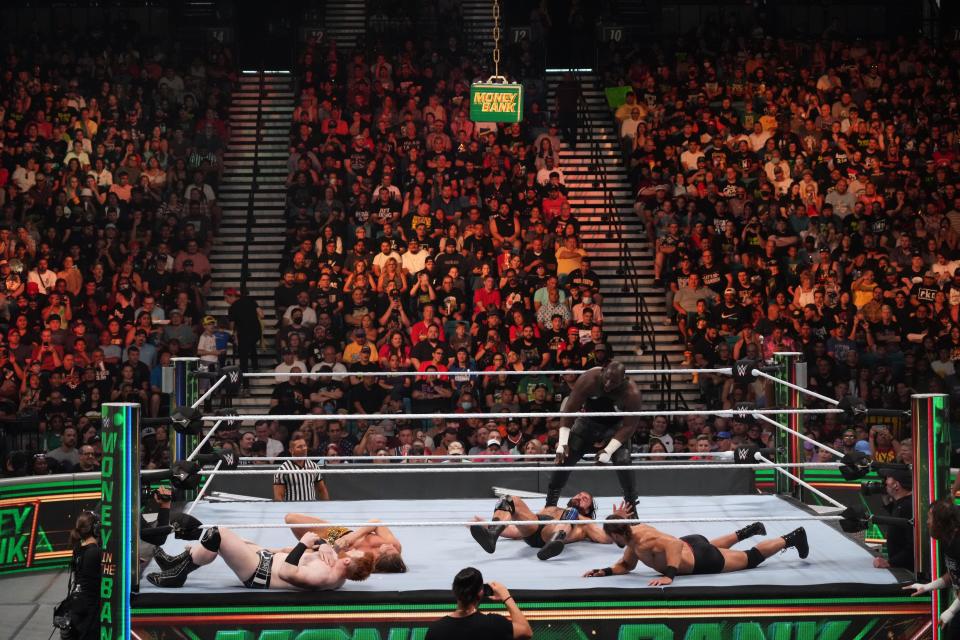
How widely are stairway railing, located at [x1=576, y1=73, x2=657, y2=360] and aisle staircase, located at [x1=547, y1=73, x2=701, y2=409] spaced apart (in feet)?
0.05

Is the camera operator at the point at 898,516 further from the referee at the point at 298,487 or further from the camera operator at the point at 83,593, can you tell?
the referee at the point at 298,487

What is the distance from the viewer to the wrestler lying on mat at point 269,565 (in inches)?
217

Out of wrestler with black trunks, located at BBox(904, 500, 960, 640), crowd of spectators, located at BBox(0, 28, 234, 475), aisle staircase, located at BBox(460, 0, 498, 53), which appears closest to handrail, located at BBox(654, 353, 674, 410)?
crowd of spectators, located at BBox(0, 28, 234, 475)

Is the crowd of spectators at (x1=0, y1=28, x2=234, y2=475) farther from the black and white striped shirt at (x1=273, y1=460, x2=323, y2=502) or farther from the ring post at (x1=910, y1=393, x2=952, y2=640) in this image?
the ring post at (x1=910, y1=393, x2=952, y2=640)

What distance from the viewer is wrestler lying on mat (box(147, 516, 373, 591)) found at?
551 centimetres

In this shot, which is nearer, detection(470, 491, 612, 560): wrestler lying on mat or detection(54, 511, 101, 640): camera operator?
detection(54, 511, 101, 640): camera operator

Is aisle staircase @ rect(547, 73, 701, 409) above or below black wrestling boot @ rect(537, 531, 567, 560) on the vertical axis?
above

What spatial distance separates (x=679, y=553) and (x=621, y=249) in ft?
27.7

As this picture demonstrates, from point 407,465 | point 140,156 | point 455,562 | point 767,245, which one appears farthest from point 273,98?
point 455,562

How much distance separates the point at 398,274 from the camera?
12180 mm

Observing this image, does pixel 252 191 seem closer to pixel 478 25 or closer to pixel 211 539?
pixel 478 25

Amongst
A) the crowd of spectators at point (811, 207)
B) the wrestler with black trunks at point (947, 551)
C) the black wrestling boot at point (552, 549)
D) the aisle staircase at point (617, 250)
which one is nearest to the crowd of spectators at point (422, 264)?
the aisle staircase at point (617, 250)

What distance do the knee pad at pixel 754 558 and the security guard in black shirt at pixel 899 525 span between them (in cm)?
58

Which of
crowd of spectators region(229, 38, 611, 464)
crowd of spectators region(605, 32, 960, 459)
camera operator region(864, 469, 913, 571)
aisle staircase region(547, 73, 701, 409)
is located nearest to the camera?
camera operator region(864, 469, 913, 571)
